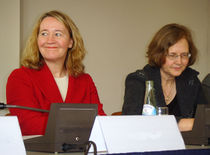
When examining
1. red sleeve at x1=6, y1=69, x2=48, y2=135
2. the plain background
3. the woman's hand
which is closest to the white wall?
the plain background

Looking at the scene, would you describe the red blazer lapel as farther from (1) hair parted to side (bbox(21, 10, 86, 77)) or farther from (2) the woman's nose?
(2) the woman's nose

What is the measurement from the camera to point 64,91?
2.24 m

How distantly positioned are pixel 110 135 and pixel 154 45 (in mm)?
1409

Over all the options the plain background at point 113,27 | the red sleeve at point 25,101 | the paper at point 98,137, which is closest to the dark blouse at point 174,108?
the red sleeve at point 25,101

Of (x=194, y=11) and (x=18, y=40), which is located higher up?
(x=194, y=11)

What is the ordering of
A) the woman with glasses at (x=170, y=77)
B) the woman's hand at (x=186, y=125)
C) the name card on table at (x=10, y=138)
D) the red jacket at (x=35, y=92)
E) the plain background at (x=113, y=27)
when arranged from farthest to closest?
the plain background at (x=113, y=27)
the woman with glasses at (x=170, y=77)
the red jacket at (x=35, y=92)
the woman's hand at (x=186, y=125)
the name card on table at (x=10, y=138)

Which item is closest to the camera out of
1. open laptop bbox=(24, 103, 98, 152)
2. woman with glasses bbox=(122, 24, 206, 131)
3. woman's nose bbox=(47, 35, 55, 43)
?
open laptop bbox=(24, 103, 98, 152)

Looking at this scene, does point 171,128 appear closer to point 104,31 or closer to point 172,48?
point 172,48

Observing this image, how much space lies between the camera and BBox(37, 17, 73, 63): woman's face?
222cm

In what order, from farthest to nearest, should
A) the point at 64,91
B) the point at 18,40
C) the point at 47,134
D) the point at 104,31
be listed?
1. the point at 104,31
2. the point at 18,40
3. the point at 64,91
4. the point at 47,134

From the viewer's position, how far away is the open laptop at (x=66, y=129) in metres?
1.29

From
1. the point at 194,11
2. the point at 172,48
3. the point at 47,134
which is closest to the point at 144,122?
the point at 47,134

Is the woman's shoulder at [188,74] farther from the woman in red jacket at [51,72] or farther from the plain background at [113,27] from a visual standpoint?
the plain background at [113,27]

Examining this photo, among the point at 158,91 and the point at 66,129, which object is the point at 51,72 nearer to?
the point at 158,91
